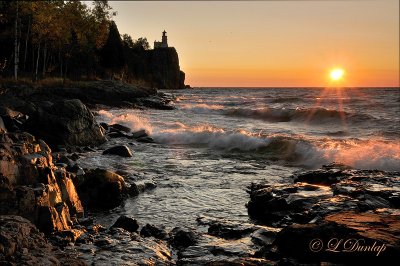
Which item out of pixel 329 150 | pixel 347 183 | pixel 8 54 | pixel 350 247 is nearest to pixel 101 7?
pixel 8 54

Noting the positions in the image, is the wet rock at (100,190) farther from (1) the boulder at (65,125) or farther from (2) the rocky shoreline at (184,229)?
(1) the boulder at (65,125)

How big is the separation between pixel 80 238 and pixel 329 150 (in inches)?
448

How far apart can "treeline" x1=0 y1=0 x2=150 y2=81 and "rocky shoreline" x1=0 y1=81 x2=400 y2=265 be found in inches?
1205

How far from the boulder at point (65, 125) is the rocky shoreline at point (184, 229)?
472 centimetres

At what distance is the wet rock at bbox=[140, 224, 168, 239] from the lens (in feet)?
21.2

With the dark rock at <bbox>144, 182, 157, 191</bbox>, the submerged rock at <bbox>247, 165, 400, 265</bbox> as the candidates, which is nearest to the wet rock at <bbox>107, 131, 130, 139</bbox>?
the dark rock at <bbox>144, 182, 157, 191</bbox>

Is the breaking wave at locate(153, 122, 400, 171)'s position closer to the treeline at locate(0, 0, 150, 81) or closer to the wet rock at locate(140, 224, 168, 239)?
the wet rock at locate(140, 224, 168, 239)

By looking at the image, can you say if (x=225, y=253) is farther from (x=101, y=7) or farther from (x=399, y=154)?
(x=101, y=7)

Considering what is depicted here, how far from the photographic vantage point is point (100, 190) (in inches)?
336

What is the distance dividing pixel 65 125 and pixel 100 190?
7.16 metres

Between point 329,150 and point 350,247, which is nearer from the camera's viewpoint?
point 350,247

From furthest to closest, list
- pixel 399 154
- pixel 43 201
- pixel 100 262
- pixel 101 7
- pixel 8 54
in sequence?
pixel 101 7 < pixel 8 54 < pixel 399 154 < pixel 43 201 < pixel 100 262

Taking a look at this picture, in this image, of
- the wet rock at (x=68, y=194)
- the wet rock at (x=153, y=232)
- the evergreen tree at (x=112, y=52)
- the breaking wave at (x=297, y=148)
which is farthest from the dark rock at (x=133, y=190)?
the evergreen tree at (x=112, y=52)

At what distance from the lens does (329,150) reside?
49.3ft
